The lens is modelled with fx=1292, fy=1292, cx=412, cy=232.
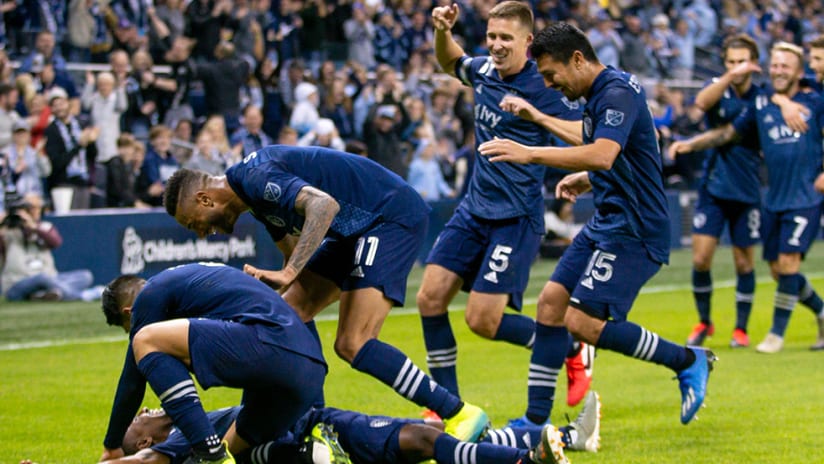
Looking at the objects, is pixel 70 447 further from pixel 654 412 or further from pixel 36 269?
pixel 36 269

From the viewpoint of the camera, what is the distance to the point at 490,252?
8.16 metres

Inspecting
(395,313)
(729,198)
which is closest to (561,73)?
(729,198)

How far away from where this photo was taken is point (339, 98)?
67.2 ft

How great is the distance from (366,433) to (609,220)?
2.20 meters

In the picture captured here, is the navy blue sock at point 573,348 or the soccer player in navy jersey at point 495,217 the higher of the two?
the soccer player in navy jersey at point 495,217

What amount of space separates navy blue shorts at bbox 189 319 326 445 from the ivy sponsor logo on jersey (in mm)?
11313

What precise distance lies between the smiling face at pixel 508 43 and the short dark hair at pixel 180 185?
8.23 ft

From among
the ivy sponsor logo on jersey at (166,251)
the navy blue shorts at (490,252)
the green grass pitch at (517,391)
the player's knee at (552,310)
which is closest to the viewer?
the green grass pitch at (517,391)


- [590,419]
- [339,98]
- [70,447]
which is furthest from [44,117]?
[590,419]

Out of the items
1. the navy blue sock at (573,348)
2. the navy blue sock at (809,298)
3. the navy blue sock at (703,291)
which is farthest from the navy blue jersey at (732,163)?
the navy blue sock at (573,348)

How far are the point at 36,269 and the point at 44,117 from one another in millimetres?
2200

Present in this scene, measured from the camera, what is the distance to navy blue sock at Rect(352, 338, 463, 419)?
6.53 m

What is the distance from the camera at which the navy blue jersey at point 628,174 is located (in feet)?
22.8

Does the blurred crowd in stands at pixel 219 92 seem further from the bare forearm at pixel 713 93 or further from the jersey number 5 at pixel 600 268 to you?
the jersey number 5 at pixel 600 268
